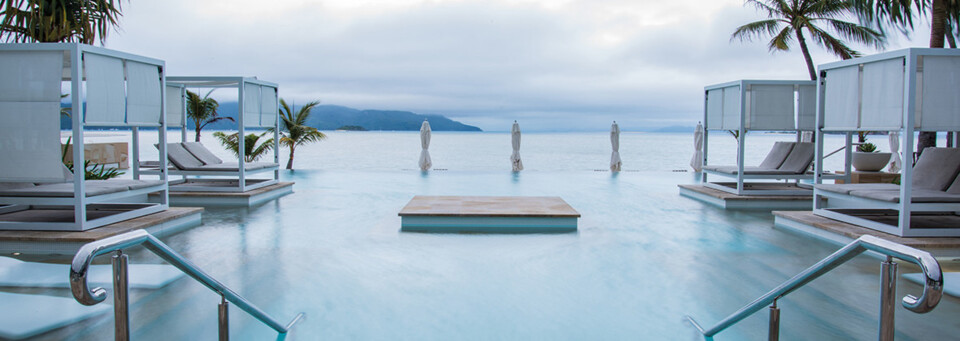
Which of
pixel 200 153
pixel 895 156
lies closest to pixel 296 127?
pixel 200 153

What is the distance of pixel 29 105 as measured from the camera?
16.4ft

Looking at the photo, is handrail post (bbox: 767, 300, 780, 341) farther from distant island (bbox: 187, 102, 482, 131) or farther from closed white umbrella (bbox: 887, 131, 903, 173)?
distant island (bbox: 187, 102, 482, 131)

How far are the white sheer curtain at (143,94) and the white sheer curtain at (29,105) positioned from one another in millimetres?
860

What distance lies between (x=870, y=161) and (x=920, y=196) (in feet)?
19.8

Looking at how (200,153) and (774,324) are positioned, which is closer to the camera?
(774,324)

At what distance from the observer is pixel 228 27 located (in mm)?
20266

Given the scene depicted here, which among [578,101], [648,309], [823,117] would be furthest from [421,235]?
[578,101]

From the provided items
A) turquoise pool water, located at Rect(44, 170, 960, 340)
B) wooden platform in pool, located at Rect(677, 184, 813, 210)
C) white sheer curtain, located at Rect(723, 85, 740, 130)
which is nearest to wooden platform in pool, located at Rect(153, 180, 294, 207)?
turquoise pool water, located at Rect(44, 170, 960, 340)

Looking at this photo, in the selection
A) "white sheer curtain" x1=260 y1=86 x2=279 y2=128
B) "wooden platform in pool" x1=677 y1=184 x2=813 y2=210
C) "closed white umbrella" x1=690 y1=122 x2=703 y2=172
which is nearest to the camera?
"wooden platform in pool" x1=677 y1=184 x2=813 y2=210

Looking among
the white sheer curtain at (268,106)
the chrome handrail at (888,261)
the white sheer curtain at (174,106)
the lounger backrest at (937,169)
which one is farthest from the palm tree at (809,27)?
the chrome handrail at (888,261)

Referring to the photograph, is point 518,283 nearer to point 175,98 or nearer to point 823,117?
point 823,117

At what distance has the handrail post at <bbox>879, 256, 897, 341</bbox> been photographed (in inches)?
79.0

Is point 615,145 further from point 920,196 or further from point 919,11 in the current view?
point 920,196

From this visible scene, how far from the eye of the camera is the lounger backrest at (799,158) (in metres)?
9.04
